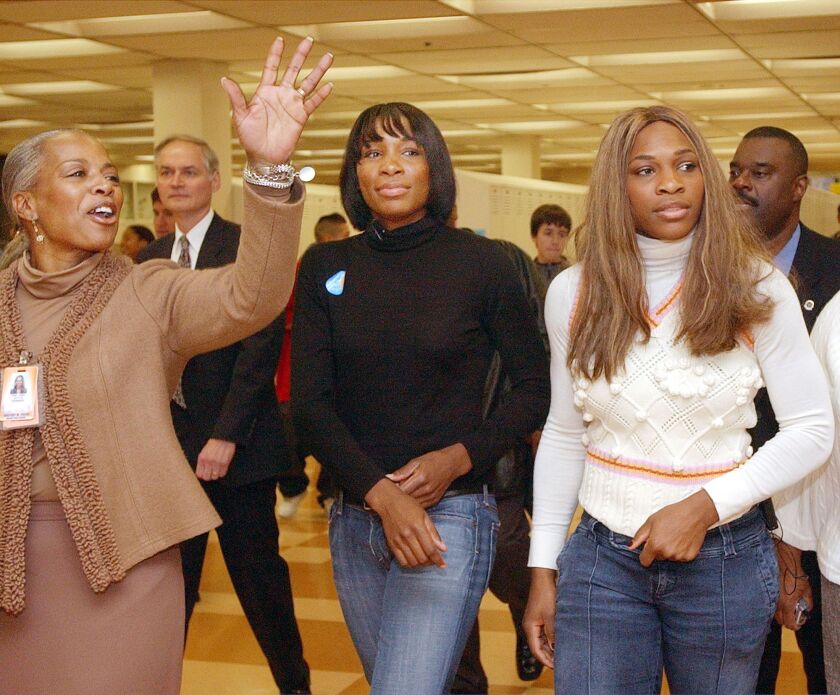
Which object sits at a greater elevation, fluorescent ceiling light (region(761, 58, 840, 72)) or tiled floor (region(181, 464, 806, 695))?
fluorescent ceiling light (region(761, 58, 840, 72))

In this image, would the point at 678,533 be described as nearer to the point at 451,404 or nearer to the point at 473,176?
the point at 451,404

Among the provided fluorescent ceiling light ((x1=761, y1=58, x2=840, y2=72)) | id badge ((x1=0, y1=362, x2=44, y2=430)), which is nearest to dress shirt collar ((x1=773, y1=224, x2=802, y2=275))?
id badge ((x1=0, y1=362, x2=44, y2=430))

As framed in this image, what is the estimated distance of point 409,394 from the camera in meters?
2.50

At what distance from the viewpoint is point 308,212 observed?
10.2 meters

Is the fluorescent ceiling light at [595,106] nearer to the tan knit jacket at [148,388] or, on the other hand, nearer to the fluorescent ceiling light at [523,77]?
the fluorescent ceiling light at [523,77]

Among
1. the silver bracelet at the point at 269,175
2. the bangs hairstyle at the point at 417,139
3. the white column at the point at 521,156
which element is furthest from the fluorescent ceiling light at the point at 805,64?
the silver bracelet at the point at 269,175

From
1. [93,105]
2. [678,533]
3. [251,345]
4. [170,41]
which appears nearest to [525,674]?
[251,345]

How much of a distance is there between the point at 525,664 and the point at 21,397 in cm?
254

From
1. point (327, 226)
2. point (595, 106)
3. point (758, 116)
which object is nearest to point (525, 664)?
point (327, 226)

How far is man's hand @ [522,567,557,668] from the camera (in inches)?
89.9

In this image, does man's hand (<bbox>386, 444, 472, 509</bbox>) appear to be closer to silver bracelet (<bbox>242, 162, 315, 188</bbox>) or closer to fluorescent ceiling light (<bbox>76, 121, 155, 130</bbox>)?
silver bracelet (<bbox>242, 162, 315, 188</bbox>)

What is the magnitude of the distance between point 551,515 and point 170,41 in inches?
323

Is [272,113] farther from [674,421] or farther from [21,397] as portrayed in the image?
[674,421]

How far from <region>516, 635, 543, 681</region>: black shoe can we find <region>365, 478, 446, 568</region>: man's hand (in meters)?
1.85
